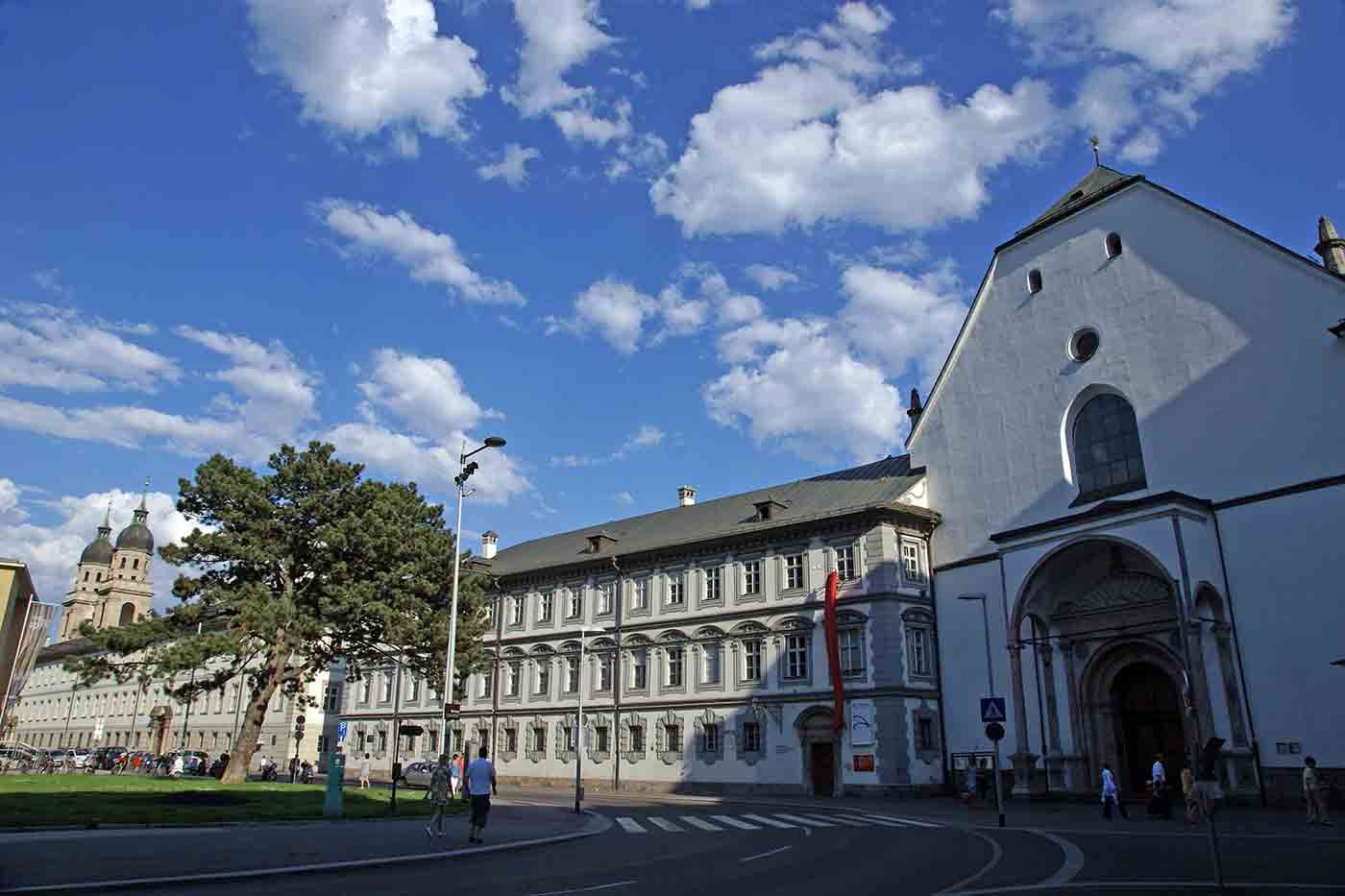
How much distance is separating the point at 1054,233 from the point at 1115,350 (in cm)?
606

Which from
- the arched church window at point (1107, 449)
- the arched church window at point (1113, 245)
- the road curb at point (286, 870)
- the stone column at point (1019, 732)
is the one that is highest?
the arched church window at point (1113, 245)

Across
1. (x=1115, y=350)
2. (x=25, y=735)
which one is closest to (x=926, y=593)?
(x=1115, y=350)

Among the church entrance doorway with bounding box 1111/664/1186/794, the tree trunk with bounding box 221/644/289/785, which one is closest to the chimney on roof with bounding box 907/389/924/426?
the church entrance doorway with bounding box 1111/664/1186/794

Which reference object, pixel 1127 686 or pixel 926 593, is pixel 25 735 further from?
pixel 1127 686

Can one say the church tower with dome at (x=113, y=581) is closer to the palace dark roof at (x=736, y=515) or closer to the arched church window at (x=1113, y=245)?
the palace dark roof at (x=736, y=515)

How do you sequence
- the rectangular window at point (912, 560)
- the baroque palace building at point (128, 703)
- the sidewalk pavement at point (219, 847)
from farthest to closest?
the baroque palace building at point (128, 703) → the rectangular window at point (912, 560) → the sidewalk pavement at point (219, 847)

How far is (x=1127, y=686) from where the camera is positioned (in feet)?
112

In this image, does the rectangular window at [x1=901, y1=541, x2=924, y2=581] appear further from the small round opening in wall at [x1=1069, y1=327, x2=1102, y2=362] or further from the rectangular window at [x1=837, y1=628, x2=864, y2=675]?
the small round opening in wall at [x1=1069, y1=327, x2=1102, y2=362]

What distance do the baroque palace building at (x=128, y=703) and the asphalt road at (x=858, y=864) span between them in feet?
82.9

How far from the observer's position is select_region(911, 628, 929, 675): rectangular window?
3938 centimetres

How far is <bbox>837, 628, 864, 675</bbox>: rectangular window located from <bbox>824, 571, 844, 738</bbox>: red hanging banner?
0.22 meters

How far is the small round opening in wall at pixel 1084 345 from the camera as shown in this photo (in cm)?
3659

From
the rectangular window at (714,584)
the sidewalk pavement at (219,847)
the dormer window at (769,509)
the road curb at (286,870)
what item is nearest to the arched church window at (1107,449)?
the dormer window at (769,509)

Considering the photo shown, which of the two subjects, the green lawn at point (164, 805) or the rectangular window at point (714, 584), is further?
the rectangular window at point (714, 584)
